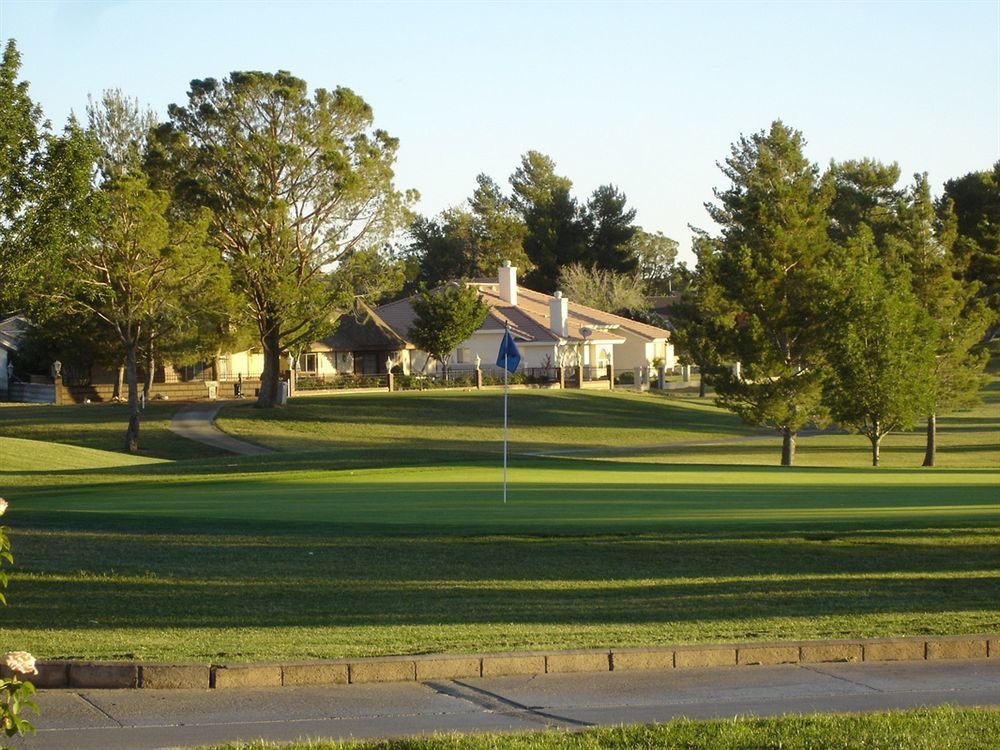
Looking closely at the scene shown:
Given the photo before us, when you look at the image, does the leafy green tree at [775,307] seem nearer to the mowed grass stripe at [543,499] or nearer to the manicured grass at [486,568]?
the mowed grass stripe at [543,499]

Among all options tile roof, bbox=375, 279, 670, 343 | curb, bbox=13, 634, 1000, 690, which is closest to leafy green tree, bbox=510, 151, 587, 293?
tile roof, bbox=375, 279, 670, 343

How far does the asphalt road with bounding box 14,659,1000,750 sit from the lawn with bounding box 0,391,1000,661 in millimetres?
840

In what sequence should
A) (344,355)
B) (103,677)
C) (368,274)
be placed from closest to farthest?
1. (103,677)
2. (368,274)
3. (344,355)

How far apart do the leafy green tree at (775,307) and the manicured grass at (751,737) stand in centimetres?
3930

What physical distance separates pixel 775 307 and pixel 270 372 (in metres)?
24.9

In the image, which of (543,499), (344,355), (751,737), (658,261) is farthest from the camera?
(658,261)

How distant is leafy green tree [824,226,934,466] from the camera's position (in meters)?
44.2

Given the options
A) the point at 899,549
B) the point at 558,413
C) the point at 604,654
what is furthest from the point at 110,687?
the point at 558,413

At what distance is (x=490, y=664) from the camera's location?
917 centimetres

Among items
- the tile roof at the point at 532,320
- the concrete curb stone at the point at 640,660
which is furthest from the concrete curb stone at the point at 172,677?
the tile roof at the point at 532,320

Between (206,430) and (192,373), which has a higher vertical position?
(192,373)

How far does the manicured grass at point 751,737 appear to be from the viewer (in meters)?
6.96

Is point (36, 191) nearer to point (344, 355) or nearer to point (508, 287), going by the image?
point (344, 355)

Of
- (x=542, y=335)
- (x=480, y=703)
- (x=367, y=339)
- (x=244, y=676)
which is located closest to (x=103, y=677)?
(x=244, y=676)
